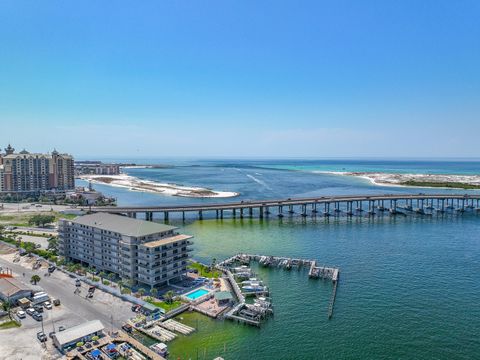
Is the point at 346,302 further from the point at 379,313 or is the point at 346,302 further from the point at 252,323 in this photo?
the point at 252,323

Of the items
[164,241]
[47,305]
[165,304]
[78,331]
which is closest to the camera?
[78,331]

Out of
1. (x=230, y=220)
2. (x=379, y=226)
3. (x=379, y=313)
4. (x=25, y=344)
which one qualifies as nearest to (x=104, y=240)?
(x=25, y=344)

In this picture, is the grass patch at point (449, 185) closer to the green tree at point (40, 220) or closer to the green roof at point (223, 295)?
the green roof at point (223, 295)

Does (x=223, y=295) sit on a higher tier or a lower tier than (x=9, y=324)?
higher

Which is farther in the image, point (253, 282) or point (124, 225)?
point (124, 225)

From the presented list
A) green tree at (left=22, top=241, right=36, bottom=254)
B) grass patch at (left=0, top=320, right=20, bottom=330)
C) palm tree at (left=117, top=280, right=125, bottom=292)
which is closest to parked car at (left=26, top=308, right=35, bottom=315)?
grass patch at (left=0, top=320, right=20, bottom=330)

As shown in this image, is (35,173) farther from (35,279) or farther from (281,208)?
(35,279)

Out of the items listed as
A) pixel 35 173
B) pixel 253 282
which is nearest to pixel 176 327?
pixel 253 282
